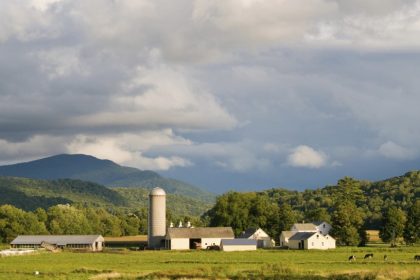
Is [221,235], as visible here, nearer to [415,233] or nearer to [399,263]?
[415,233]

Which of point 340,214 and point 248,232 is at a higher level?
point 340,214

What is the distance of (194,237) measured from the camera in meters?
121

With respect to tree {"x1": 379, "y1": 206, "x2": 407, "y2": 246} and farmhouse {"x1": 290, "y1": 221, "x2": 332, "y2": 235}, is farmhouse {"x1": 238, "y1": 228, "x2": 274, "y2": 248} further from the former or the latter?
tree {"x1": 379, "y1": 206, "x2": 407, "y2": 246}

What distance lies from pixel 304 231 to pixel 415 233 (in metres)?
19.7

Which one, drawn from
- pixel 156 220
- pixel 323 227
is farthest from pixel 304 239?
pixel 156 220

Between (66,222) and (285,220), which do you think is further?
(66,222)

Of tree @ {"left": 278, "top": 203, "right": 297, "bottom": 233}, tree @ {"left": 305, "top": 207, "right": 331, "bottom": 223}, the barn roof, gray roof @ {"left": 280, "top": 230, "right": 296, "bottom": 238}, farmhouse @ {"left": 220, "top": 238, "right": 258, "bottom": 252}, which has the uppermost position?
tree @ {"left": 305, "top": 207, "right": 331, "bottom": 223}

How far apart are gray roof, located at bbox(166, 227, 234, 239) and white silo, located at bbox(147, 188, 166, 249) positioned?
181 inches

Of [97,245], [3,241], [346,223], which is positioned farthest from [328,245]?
[3,241]

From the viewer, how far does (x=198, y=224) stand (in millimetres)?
160875

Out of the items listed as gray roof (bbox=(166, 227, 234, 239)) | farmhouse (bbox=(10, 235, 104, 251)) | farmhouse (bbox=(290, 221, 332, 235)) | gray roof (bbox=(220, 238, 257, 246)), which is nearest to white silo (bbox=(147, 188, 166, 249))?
gray roof (bbox=(166, 227, 234, 239))

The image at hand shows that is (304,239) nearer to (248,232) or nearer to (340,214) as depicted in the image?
(340,214)

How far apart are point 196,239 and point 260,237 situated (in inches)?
436

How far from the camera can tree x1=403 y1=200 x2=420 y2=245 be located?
360ft
